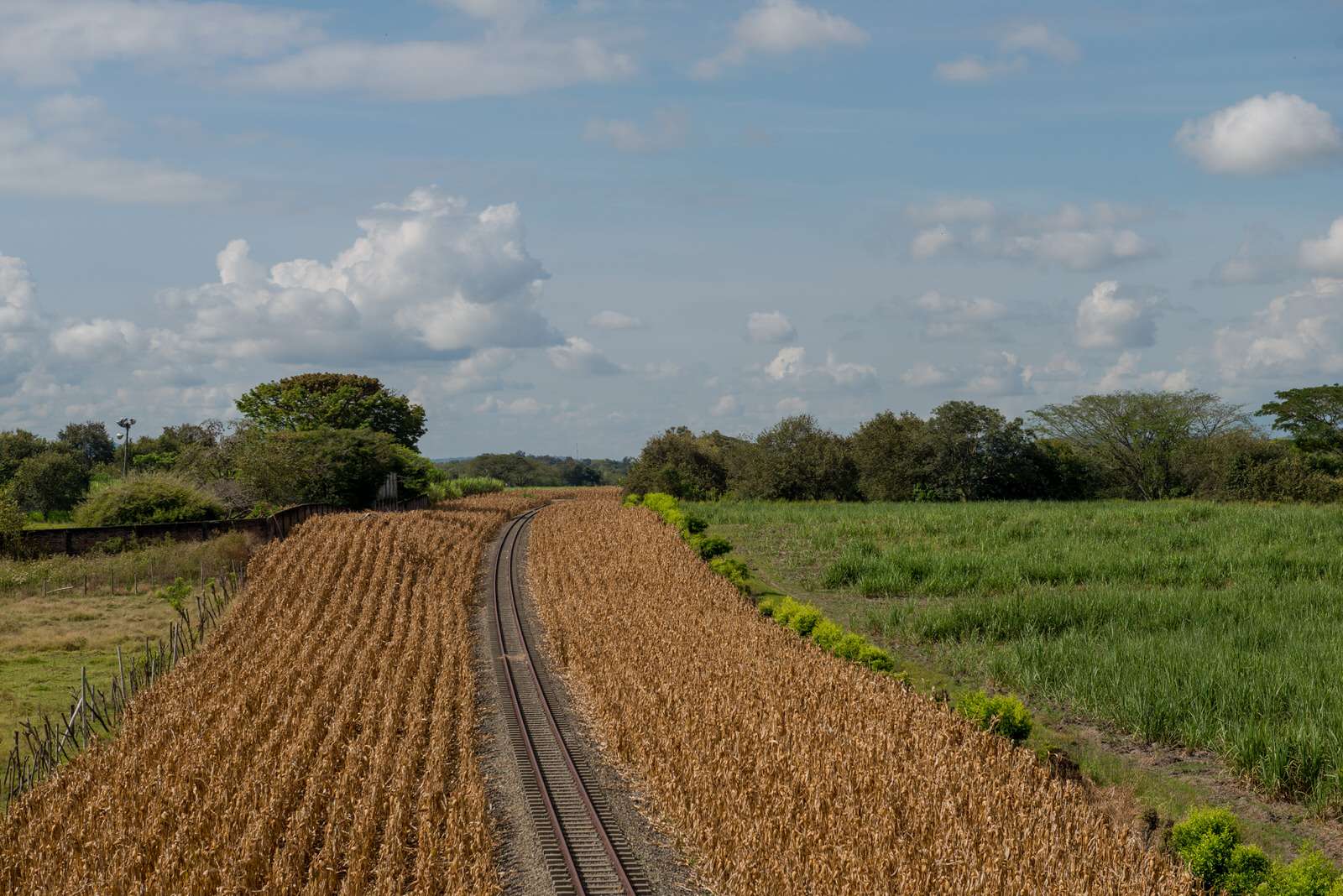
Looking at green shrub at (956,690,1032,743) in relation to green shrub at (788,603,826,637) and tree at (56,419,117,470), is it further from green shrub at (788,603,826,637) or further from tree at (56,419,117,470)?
tree at (56,419,117,470)

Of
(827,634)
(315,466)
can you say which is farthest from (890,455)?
(827,634)

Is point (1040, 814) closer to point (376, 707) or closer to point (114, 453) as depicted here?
point (376, 707)

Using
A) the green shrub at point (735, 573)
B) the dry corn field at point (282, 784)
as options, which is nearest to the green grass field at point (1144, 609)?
the green shrub at point (735, 573)

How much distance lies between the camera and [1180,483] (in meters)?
59.1

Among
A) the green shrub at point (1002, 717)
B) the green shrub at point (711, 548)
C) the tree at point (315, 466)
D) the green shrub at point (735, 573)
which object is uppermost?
the tree at point (315, 466)

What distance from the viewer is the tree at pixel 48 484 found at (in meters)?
60.2

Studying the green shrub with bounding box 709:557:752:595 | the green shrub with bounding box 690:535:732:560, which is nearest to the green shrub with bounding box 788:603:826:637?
the green shrub with bounding box 709:557:752:595

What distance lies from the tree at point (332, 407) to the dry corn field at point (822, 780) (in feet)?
129

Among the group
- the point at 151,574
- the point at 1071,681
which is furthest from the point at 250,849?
the point at 151,574

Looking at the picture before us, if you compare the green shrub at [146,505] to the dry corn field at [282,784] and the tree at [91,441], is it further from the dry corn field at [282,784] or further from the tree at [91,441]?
the tree at [91,441]

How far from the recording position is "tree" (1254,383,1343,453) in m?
52.8

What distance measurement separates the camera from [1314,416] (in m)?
54.0

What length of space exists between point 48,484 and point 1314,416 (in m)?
90.6

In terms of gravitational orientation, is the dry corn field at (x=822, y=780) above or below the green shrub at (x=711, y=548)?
below
